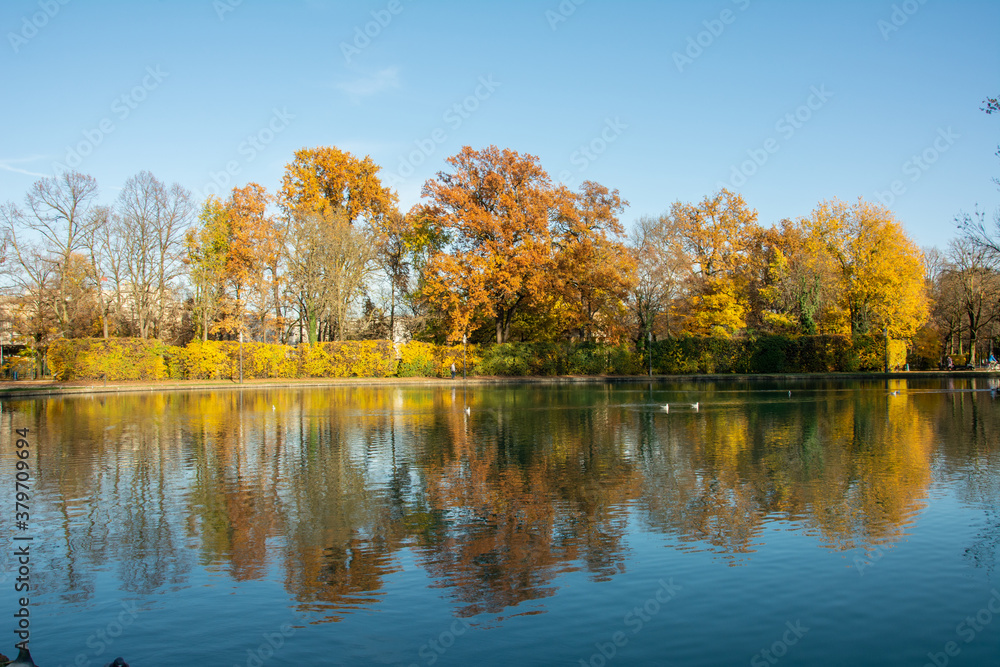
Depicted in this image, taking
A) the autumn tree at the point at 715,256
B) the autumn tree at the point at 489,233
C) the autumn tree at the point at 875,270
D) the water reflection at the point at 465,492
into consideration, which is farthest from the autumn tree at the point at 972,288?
the water reflection at the point at 465,492

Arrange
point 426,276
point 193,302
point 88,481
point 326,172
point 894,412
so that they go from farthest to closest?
point 193,302
point 326,172
point 426,276
point 894,412
point 88,481

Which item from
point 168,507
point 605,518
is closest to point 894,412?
point 605,518

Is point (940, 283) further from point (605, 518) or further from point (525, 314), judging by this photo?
point (605, 518)

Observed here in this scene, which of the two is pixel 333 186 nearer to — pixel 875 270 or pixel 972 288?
pixel 875 270

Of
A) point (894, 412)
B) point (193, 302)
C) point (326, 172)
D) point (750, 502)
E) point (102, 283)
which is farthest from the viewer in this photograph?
point (193, 302)

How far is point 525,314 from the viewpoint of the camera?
47.7 metres

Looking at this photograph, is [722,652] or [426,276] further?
[426,276]

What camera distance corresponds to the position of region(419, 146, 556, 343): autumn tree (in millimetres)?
40594

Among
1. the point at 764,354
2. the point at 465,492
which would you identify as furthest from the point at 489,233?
the point at 465,492

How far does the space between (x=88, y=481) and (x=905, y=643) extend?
11126mm

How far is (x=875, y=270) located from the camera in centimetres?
4366

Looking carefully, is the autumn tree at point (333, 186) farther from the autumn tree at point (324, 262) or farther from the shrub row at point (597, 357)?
the shrub row at point (597, 357)

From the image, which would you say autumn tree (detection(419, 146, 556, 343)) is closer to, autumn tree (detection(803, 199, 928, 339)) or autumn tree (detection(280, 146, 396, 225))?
autumn tree (detection(280, 146, 396, 225))

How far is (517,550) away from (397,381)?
32.3 m
